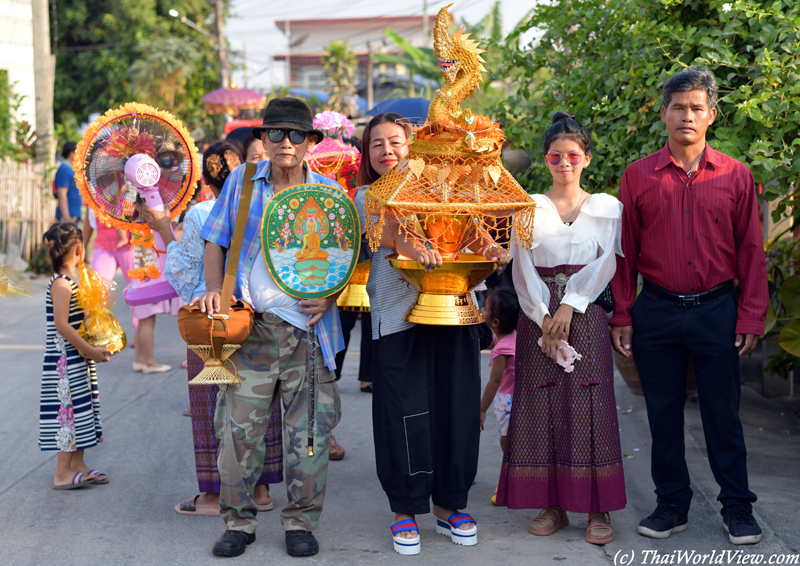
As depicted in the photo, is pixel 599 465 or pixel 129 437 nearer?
pixel 599 465

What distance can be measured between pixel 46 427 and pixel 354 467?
5.83 feet

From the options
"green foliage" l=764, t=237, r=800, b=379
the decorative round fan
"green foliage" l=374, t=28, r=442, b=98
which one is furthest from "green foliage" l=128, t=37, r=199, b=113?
"green foliage" l=764, t=237, r=800, b=379

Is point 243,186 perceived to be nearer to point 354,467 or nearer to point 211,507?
point 211,507

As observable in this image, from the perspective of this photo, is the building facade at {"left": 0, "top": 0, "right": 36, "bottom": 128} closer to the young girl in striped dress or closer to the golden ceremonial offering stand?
the young girl in striped dress

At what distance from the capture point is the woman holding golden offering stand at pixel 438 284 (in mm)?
3244

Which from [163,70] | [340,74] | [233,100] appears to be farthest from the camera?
[340,74]

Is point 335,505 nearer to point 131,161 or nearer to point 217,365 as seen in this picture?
point 217,365

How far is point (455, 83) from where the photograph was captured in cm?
335

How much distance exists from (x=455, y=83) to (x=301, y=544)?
7.05 feet

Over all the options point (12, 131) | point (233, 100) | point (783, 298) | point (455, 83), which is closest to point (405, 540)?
point (455, 83)

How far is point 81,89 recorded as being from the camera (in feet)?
80.7

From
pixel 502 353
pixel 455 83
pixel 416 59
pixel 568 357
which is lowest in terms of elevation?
pixel 502 353

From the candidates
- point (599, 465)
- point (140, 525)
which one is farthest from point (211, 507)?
point (599, 465)

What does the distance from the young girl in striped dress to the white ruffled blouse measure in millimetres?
2474
